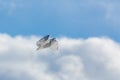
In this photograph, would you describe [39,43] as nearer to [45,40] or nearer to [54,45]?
[45,40]

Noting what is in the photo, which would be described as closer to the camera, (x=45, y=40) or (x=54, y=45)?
(x=54, y=45)

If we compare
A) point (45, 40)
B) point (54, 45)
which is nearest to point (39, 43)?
point (45, 40)

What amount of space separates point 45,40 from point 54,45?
671 cm

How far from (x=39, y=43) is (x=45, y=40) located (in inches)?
102

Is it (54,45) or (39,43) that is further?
(39,43)

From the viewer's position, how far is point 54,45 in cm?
6650

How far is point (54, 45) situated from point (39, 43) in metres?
6.93

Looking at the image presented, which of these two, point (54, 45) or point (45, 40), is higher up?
point (45, 40)

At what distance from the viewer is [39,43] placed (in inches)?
2788

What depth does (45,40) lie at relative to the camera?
236ft
